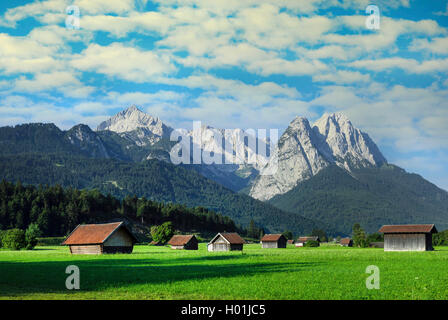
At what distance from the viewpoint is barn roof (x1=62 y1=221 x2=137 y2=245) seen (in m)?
75.6

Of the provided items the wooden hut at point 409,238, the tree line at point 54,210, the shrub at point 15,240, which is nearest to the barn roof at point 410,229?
the wooden hut at point 409,238

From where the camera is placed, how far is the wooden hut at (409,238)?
98375 mm

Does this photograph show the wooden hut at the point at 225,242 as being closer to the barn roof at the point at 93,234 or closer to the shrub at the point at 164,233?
the shrub at the point at 164,233

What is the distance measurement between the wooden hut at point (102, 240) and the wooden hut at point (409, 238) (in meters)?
56.2

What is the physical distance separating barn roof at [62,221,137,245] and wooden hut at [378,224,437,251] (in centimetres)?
5616

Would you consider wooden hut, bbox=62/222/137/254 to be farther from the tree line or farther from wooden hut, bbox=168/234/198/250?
the tree line

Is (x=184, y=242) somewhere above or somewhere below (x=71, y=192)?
below

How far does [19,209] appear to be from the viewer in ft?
542

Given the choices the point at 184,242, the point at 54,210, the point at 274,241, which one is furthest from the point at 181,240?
the point at 54,210
